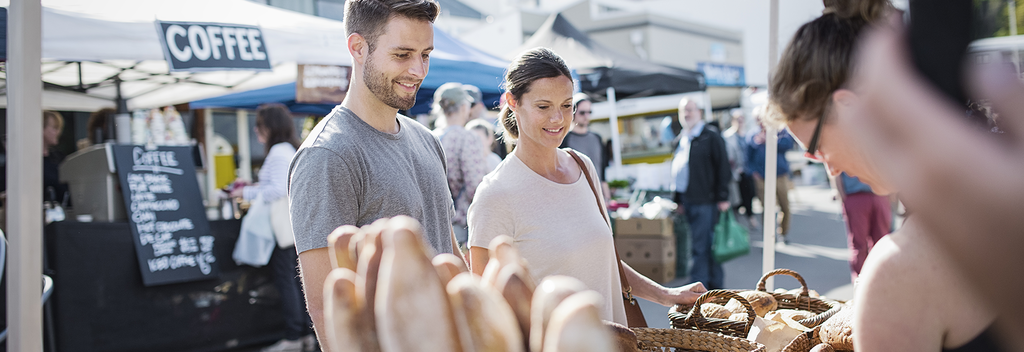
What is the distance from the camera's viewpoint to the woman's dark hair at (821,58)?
900mm

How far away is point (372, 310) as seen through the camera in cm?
72

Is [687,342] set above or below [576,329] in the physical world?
below

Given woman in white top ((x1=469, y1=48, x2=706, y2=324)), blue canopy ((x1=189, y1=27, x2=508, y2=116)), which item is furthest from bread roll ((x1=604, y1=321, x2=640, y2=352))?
blue canopy ((x1=189, y1=27, x2=508, y2=116))

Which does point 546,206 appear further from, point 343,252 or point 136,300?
point 136,300

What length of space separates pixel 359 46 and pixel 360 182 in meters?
0.38

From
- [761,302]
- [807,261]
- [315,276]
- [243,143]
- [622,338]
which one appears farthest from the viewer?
[243,143]

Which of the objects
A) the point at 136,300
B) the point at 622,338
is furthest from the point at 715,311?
the point at 136,300

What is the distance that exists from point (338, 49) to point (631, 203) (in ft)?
11.6

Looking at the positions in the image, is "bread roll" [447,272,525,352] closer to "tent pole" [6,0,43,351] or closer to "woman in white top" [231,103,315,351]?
"tent pole" [6,0,43,351]

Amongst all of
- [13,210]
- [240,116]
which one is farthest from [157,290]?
[240,116]

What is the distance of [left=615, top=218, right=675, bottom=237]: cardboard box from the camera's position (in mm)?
6430

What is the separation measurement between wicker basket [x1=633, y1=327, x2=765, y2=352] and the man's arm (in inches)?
33.0

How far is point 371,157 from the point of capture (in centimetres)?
162

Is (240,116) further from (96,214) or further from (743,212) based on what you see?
(743,212)
